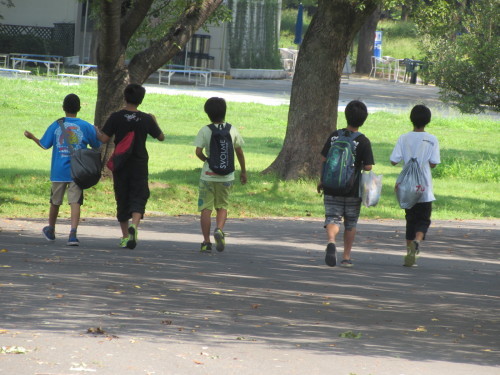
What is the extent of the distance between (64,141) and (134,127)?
2.48 ft

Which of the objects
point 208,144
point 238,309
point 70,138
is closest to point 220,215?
point 208,144

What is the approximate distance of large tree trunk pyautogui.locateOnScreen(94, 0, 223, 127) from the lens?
49.0 ft

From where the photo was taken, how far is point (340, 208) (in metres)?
9.77

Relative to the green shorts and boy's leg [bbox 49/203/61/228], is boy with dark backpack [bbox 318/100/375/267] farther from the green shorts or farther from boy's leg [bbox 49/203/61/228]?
boy's leg [bbox 49/203/61/228]

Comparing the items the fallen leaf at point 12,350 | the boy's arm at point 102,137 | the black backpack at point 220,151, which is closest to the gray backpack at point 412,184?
the black backpack at point 220,151

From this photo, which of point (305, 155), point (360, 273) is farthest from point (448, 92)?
point (360, 273)

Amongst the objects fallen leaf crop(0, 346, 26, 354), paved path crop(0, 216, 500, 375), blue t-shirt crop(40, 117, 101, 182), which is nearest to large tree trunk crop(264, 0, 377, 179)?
paved path crop(0, 216, 500, 375)

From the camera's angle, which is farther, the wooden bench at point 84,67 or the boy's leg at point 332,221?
the wooden bench at point 84,67

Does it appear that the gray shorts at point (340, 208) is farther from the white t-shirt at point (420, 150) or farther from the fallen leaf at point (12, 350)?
the fallen leaf at point (12, 350)

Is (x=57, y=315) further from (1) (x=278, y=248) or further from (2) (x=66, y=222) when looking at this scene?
(2) (x=66, y=222)

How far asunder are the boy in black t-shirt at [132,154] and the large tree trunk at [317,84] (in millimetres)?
7630

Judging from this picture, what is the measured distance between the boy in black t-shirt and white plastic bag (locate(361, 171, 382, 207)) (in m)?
1.94

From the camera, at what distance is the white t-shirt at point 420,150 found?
9.95 meters

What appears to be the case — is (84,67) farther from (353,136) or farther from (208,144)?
(353,136)
